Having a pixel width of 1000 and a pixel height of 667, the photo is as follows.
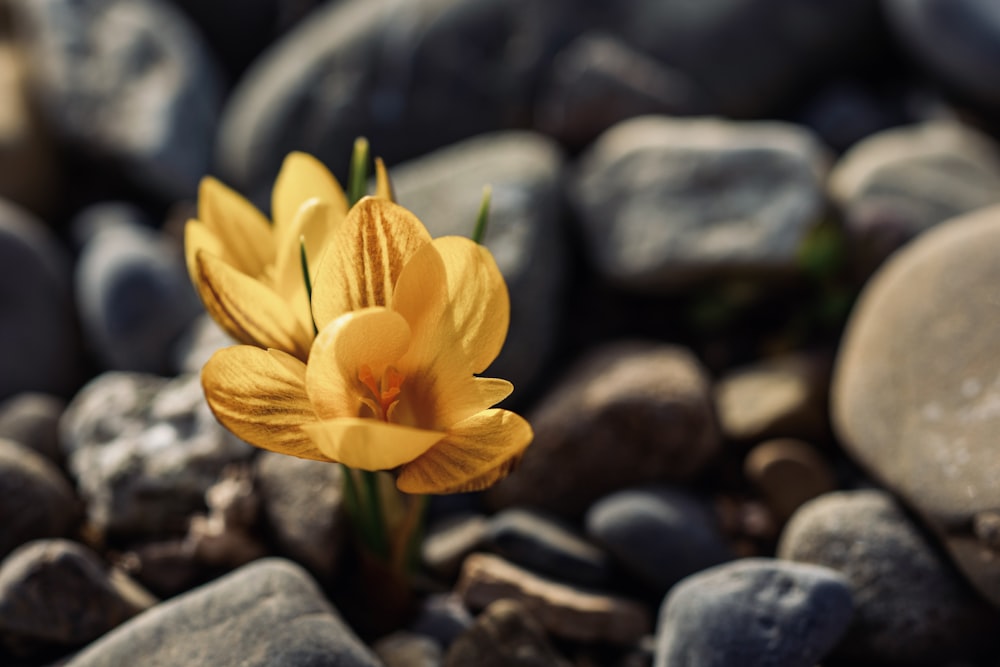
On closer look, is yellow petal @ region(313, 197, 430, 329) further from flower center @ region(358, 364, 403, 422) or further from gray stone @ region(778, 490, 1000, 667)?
gray stone @ region(778, 490, 1000, 667)

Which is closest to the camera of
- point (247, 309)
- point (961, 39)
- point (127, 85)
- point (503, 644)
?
point (247, 309)

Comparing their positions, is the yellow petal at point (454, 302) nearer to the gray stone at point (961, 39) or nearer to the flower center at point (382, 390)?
the flower center at point (382, 390)

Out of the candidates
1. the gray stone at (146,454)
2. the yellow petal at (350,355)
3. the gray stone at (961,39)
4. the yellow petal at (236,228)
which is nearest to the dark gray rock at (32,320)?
the gray stone at (146,454)

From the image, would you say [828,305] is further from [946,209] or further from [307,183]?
[307,183]

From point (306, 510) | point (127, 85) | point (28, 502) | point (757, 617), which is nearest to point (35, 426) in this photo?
point (28, 502)

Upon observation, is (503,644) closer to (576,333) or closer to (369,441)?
(369,441)

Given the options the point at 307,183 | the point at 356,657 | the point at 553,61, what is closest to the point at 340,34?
the point at 553,61
